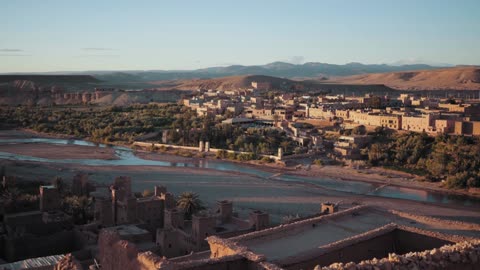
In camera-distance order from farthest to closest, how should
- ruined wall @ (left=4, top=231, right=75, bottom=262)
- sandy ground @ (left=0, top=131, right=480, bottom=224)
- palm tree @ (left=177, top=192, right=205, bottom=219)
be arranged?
sandy ground @ (left=0, top=131, right=480, bottom=224)
palm tree @ (left=177, top=192, right=205, bottom=219)
ruined wall @ (left=4, top=231, right=75, bottom=262)

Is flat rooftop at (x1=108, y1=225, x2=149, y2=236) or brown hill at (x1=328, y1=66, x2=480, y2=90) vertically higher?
brown hill at (x1=328, y1=66, x2=480, y2=90)

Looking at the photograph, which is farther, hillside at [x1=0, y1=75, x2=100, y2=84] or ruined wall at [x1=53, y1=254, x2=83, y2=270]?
hillside at [x1=0, y1=75, x2=100, y2=84]

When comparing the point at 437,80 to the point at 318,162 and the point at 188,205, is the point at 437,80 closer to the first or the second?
the point at 318,162

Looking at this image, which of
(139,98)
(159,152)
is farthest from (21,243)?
(139,98)

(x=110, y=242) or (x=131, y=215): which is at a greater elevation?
(x=110, y=242)

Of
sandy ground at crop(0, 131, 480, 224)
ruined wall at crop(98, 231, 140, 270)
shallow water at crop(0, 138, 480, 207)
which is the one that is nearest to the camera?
ruined wall at crop(98, 231, 140, 270)

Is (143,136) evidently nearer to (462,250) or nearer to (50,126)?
(50,126)

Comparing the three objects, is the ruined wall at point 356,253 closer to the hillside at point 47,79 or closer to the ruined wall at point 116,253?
the ruined wall at point 116,253

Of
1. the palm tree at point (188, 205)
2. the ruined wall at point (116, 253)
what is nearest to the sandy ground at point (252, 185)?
the palm tree at point (188, 205)

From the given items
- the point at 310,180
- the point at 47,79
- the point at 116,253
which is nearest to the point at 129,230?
the point at 116,253

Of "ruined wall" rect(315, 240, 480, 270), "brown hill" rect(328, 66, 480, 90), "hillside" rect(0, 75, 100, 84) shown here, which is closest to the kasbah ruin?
"ruined wall" rect(315, 240, 480, 270)

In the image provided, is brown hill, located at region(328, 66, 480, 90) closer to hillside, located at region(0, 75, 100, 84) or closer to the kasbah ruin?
hillside, located at region(0, 75, 100, 84)
